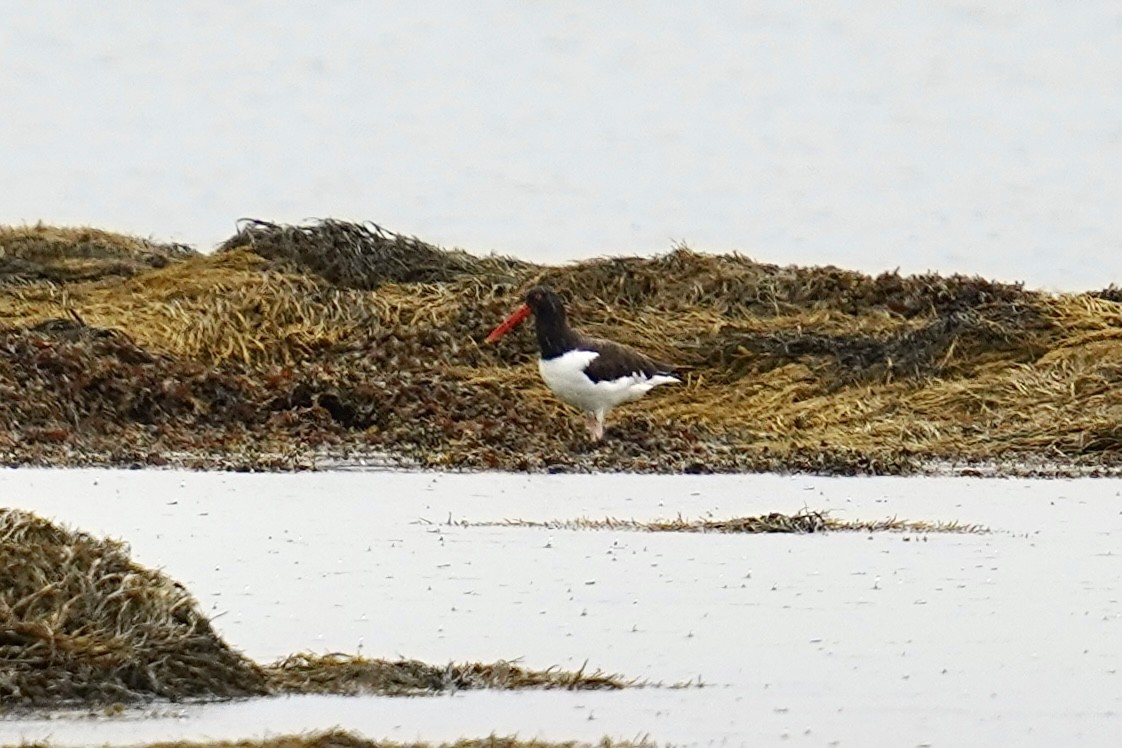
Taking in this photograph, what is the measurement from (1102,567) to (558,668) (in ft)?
10.7

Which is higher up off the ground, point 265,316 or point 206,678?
point 265,316

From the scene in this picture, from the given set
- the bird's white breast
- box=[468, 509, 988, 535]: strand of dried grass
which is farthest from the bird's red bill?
box=[468, 509, 988, 535]: strand of dried grass

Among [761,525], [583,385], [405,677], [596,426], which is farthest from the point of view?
[583,385]

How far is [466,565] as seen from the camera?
10.4 metres

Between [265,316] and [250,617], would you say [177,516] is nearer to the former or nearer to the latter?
[250,617]

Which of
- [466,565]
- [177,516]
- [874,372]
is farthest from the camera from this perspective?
[874,372]

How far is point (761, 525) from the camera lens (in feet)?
37.7

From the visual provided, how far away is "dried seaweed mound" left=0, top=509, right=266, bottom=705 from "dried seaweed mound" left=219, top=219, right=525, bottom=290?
41.1 feet

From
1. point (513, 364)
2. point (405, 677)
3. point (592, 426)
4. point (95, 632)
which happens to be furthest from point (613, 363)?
point (95, 632)

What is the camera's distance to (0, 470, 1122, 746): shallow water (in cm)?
747

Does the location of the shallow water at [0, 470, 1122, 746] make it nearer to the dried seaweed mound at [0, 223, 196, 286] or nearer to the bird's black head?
the bird's black head

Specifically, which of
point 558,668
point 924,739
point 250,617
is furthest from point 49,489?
point 924,739

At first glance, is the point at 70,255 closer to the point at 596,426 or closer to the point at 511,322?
the point at 511,322

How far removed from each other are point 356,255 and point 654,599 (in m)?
11.4
